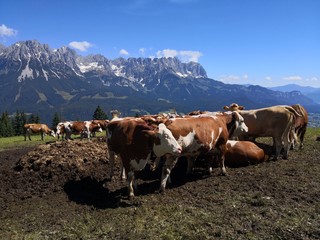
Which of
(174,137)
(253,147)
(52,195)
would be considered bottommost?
(52,195)

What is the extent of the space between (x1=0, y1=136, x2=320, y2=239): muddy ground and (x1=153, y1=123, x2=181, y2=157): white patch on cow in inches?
56.4

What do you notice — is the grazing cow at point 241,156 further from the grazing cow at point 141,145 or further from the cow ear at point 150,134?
the cow ear at point 150,134

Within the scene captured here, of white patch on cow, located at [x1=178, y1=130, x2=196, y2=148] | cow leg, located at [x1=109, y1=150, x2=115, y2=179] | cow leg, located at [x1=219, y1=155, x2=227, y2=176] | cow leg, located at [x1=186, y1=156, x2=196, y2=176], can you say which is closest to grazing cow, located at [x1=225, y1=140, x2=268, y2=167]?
cow leg, located at [x1=219, y1=155, x2=227, y2=176]

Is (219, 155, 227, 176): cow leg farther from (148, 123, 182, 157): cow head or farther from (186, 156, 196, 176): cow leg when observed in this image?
(148, 123, 182, 157): cow head

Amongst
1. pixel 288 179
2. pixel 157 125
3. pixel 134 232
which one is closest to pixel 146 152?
pixel 157 125

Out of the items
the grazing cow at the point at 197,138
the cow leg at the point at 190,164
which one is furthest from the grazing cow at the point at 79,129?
the grazing cow at the point at 197,138

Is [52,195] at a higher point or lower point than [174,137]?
lower

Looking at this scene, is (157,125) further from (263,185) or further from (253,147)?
(253,147)

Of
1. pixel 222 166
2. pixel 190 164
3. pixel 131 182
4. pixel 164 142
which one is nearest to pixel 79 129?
pixel 190 164

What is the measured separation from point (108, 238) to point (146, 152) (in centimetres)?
388

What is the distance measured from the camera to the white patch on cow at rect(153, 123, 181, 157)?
11891 millimetres

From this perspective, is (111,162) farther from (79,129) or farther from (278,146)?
(79,129)

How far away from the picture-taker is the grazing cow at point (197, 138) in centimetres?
1264

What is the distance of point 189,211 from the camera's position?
33.6 feet
